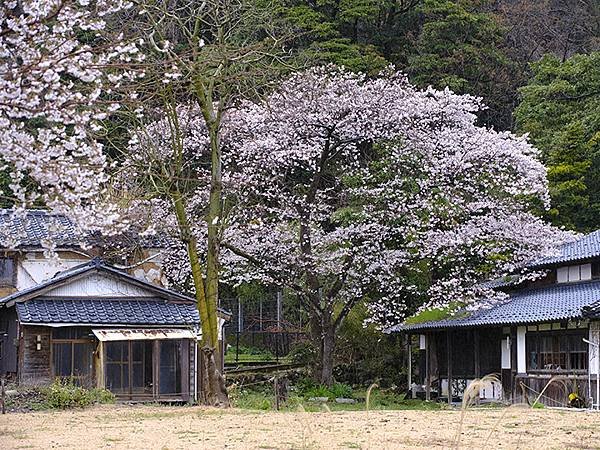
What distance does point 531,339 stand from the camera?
74.0 ft

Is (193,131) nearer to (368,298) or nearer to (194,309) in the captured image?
(194,309)

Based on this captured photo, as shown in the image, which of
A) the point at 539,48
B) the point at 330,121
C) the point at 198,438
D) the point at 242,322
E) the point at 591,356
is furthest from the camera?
the point at 539,48

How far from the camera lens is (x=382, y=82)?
2409 centimetres

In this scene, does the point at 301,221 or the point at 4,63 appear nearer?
the point at 4,63

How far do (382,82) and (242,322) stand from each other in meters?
14.2

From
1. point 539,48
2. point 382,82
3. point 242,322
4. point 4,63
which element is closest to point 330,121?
point 382,82

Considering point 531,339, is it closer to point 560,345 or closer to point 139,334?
point 560,345

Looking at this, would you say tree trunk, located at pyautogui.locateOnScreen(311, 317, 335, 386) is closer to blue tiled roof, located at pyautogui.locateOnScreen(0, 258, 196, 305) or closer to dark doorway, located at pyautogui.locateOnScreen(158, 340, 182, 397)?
blue tiled roof, located at pyautogui.locateOnScreen(0, 258, 196, 305)

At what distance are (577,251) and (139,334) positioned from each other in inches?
457

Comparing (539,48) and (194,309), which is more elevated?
(539,48)

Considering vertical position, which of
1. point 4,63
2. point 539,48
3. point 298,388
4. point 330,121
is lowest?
point 298,388

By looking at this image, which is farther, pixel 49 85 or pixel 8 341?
pixel 8 341

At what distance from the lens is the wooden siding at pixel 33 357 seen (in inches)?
877

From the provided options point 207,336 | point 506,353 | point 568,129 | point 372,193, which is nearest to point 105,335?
point 207,336
